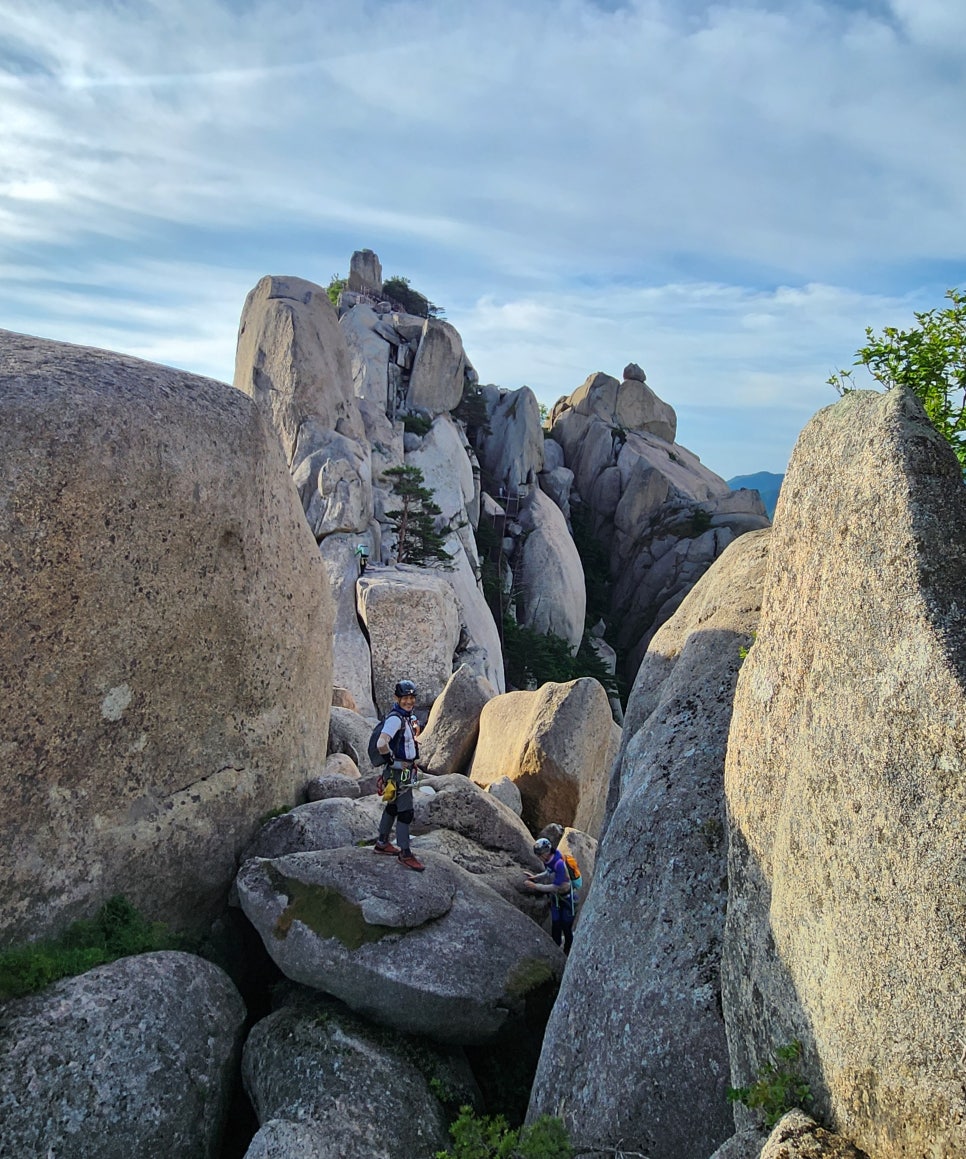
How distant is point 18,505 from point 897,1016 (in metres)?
8.04

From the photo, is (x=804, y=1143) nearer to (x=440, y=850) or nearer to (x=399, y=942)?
(x=399, y=942)

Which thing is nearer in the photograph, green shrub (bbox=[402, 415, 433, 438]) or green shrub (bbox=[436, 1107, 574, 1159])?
green shrub (bbox=[436, 1107, 574, 1159])

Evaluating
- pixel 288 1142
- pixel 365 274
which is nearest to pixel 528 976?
pixel 288 1142

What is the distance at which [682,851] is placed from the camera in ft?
24.7

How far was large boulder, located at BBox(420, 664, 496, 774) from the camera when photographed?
19.3 meters

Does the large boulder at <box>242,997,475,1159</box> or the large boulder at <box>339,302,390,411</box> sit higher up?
the large boulder at <box>339,302,390,411</box>

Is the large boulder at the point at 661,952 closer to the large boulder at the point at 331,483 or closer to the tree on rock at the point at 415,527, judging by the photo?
the large boulder at the point at 331,483

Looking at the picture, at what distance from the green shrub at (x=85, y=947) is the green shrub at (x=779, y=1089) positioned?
19.2 feet

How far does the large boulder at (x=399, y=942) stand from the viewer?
796 centimetres

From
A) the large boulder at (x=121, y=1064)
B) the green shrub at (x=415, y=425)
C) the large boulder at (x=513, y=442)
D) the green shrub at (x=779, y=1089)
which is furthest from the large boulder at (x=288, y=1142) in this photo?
the large boulder at (x=513, y=442)

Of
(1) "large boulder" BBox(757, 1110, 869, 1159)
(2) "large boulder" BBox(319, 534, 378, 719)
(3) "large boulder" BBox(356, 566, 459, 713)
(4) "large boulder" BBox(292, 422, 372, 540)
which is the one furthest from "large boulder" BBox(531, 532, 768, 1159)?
(4) "large boulder" BBox(292, 422, 372, 540)

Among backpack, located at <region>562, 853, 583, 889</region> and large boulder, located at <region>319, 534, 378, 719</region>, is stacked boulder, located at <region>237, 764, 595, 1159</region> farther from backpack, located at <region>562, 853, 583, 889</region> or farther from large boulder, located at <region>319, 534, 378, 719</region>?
large boulder, located at <region>319, 534, 378, 719</region>

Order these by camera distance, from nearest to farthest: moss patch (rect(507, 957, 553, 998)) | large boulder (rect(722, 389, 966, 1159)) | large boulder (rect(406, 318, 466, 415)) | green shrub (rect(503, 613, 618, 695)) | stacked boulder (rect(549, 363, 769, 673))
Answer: large boulder (rect(722, 389, 966, 1159)) → moss patch (rect(507, 957, 553, 998)) → green shrub (rect(503, 613, 618, 695)) → stacked boulder (rect(549, 363, 769, 673)) → large boulder (rect(406, 318, 466, 415))

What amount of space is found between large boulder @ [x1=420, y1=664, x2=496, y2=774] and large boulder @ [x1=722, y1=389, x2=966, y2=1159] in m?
13.0
